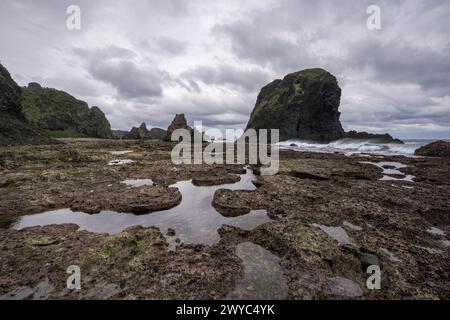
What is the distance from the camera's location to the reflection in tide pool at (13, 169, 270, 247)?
9.73 m

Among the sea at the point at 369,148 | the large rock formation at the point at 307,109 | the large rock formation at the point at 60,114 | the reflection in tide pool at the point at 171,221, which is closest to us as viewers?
the reflection in tide pool at the point at 171,221

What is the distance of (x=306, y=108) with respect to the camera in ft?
380

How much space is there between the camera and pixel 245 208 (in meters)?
12.8

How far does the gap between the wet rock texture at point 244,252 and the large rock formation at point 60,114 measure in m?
90.1

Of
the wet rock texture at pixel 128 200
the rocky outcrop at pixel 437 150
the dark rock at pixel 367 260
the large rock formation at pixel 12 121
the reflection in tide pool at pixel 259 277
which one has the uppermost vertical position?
the large rock formation at pixel 12 121

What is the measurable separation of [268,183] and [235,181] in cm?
330

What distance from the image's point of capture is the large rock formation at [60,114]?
8638 cm

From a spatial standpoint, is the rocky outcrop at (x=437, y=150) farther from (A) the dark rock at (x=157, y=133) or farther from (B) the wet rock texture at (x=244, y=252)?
(A) the dark rock at (x=157, y=133)

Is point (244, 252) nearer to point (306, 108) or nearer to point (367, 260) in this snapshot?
point (367, 260)

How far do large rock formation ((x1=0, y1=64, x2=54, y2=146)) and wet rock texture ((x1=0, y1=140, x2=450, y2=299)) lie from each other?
40.0m

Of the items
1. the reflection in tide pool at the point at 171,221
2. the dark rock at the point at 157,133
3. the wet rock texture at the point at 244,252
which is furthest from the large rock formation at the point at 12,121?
the dark rock at the point at 157,133

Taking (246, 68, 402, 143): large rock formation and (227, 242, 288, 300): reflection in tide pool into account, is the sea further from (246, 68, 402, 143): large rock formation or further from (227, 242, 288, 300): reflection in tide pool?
(227, 242, 288, 300): reflection in tide pool
